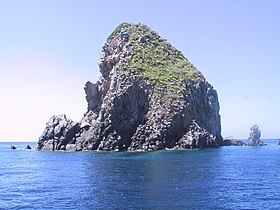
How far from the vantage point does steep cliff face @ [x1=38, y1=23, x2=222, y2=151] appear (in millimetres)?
143250

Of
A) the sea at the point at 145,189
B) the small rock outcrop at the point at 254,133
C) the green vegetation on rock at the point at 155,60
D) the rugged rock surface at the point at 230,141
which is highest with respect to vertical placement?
the green vegetation on rock at the point at 155,60

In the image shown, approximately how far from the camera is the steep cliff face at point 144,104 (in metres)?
143

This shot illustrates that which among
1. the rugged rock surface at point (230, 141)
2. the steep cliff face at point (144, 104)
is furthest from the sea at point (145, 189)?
the rugged rock surface at point (230, 141)

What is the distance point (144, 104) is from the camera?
152m

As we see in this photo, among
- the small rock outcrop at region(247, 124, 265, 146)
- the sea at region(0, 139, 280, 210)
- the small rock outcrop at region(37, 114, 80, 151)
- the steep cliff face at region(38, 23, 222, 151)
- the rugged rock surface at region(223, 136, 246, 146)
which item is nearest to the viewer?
the sea at region(0, 139, 280, 210)

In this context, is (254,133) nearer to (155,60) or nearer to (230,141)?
(230,141)

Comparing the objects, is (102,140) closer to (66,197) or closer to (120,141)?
(120,141)

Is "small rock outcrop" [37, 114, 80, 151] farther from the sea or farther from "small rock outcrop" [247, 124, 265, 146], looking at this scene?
"small rock outcrop" [247, 124, 265, 146]

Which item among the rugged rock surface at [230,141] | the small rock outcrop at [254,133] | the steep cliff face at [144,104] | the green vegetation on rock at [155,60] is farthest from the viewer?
the rugged rock surface at [230,141]

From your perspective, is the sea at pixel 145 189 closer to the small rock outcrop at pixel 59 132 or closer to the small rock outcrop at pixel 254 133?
the small rock outcrop at pixel 59 132

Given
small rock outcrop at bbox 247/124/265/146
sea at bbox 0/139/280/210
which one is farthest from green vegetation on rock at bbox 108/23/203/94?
sea at bbox 0/139/280/210

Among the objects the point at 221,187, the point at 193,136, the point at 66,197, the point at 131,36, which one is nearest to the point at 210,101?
the point at 193,136

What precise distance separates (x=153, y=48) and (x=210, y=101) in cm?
4159

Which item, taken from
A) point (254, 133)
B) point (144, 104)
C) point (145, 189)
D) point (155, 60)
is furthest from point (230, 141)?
point (145, 189)
